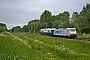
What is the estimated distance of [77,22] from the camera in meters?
96.0

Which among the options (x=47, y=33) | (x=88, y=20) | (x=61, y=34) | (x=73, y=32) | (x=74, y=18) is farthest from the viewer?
(x=74, y=18)

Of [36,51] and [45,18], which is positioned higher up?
[45,18]

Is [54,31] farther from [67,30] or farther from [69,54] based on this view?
[69,54]

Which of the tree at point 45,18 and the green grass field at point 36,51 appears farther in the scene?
the tree at point 45,18

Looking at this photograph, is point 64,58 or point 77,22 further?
point 77,22

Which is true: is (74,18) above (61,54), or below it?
above

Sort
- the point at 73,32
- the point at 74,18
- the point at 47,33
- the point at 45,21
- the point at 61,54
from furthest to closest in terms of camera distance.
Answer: the point at 45,21, the point at 74,18, the point at 47,33, the point at 73,32, the point at 61,54

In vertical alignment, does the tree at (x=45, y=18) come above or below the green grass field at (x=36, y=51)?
above

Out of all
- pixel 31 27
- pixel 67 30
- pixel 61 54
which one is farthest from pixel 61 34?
pixel 31 27

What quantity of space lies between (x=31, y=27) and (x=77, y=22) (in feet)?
201

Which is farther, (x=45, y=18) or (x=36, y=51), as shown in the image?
(x=45, y=18)

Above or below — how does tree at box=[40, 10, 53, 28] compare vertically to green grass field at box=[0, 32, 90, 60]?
above

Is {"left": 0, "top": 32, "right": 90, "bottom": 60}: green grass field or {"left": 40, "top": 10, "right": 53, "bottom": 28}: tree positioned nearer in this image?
{"left": 0, "top": 32, "right": 90, "bottom": 60}: green grass field

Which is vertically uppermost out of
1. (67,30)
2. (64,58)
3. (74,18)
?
(74,18)
